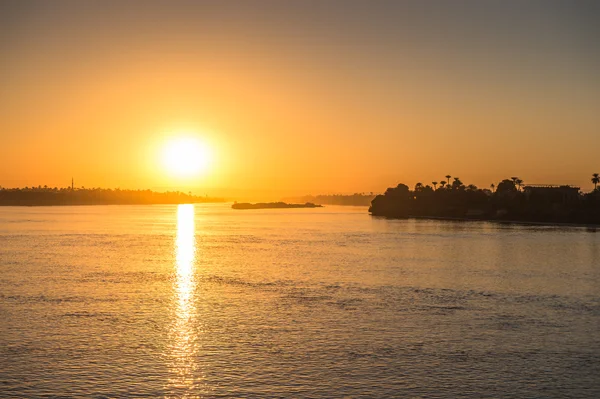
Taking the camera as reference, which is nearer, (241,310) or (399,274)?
(241,310)

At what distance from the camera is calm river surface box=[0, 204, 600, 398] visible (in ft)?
66.0

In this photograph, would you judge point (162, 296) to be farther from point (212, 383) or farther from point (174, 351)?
point (212, 383)

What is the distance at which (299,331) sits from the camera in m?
27.8

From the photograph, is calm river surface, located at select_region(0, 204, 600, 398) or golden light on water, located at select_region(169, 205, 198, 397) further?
golden light on water, located at select_region(169, 205, 198, 397)

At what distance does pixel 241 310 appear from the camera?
33.1 meters

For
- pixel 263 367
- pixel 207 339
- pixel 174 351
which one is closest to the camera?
pixel 263 367

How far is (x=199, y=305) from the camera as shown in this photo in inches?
1382

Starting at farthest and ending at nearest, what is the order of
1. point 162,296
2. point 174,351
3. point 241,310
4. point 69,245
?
point 69,245 → point 162,296 → point 241,310 → point 174,351

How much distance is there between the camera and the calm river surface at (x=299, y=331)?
2012 centimetres

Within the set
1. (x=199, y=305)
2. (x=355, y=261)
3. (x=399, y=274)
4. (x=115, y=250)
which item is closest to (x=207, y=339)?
(x=199, y=305)

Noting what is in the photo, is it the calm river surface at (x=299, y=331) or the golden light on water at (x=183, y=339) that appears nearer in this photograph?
the calm river surface at (x=299, y=331)

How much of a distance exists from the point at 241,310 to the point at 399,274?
21.5 meters

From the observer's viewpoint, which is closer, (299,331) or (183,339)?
(183,339)

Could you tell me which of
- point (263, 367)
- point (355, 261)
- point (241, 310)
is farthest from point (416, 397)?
point (355, 261)
